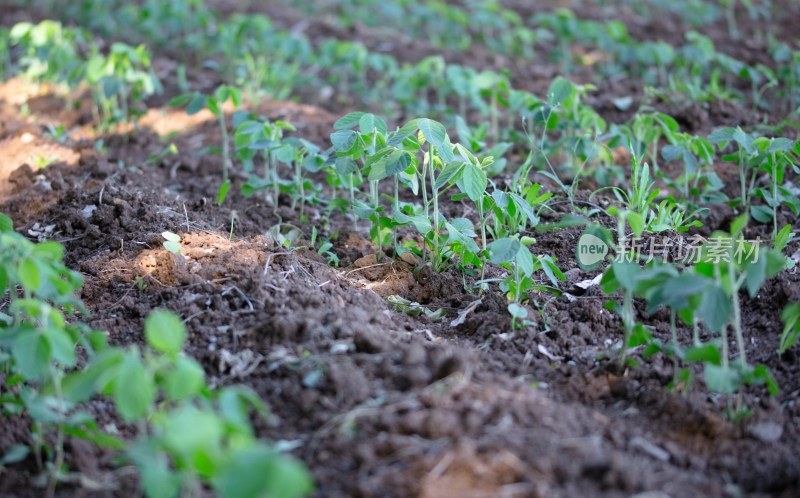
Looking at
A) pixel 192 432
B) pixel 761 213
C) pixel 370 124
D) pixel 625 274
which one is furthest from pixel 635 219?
pixel 761 213

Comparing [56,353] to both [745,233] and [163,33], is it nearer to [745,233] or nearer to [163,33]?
[745,233]

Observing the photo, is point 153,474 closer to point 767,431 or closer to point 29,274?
point 29,274

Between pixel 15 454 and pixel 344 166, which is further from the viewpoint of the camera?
pixel 344 166

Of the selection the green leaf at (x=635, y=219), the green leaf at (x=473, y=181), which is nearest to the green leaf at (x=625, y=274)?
the green leaf at (x=635, y=219)

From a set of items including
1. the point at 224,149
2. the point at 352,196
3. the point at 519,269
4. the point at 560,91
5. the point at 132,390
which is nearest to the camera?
the point at 132,390

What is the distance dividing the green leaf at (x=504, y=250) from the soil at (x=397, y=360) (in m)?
0.27

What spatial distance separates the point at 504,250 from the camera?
2.08 meters

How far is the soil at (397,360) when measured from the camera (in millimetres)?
1502

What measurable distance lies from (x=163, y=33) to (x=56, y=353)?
5.27 meters

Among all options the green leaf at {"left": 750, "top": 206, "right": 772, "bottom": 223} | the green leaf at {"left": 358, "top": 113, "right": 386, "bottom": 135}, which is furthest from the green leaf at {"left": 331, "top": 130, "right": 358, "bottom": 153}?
the green leaf at {"left": 750, "top": 206, "right": 772, "bottom": 223}

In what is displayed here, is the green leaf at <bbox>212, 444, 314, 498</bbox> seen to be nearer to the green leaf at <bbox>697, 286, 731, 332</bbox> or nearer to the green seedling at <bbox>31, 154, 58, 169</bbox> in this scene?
the green leaf at <bbox>697, 286, 731, 332</bbox>

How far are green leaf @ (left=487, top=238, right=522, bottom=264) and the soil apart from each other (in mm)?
273

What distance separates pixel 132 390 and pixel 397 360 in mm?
667

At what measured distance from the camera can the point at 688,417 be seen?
180cm
